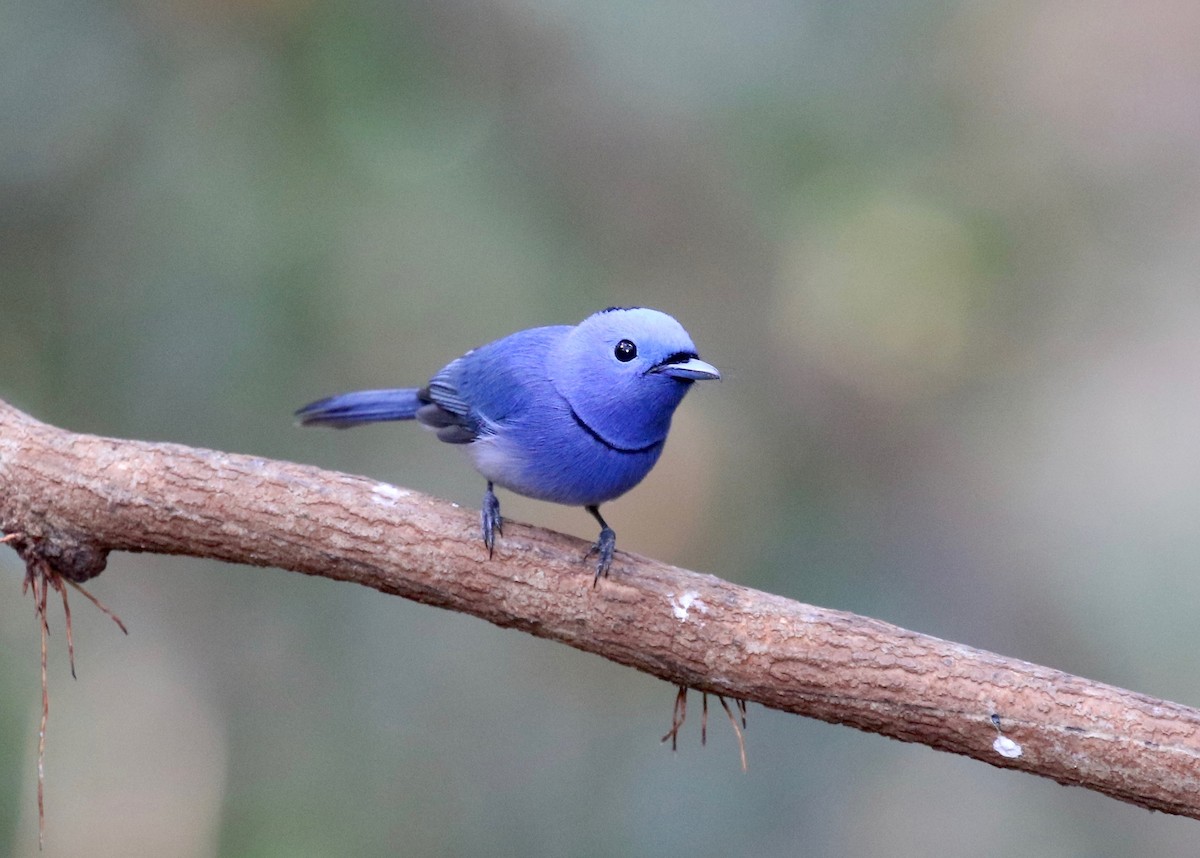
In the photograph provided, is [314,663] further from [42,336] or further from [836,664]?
[836,664]

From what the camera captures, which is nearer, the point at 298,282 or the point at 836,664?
the point at 836,664

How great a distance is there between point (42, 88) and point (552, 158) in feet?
6.74

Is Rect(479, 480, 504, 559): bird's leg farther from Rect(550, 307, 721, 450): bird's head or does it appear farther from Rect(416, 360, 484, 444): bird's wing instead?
Rect(416, 360, 484, 444): bird's wing

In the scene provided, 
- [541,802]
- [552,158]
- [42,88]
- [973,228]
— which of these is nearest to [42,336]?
[42,88]

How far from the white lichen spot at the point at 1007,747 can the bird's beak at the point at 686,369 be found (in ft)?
4.06

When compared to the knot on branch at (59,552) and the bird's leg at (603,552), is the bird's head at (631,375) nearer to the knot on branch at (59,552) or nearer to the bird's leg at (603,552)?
the bird's leg at (603,552)

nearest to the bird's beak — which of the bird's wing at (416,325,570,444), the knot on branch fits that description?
the bird's wing at (416,325,570,444)

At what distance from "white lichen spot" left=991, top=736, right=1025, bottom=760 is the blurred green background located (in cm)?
218

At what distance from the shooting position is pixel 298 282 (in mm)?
4758

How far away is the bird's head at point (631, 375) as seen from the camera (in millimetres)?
3617

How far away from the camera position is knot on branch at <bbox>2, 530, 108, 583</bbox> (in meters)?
3.23

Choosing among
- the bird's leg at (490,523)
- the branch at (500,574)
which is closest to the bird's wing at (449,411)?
the bird's leg at (490,523)

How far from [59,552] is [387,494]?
2.97 feet

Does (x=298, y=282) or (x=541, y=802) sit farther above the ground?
(x=298, y=282)
